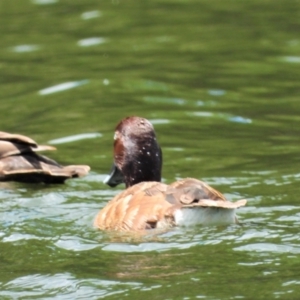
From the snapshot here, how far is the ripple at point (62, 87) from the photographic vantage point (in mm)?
14422

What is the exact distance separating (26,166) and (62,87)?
4.43m

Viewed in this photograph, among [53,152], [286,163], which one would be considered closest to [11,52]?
[53,152]

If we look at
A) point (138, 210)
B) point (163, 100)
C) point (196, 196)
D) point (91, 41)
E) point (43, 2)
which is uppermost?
point (43, 2)

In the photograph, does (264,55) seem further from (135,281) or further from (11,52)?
(135,281)

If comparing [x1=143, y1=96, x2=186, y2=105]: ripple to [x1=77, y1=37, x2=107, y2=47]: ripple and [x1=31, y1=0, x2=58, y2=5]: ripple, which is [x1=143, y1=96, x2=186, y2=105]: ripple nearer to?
[x1=77, y1=37, x2=107, y2=47]: ripple

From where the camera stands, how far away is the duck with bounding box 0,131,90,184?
33.4ft

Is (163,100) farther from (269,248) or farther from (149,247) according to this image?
(269,248)

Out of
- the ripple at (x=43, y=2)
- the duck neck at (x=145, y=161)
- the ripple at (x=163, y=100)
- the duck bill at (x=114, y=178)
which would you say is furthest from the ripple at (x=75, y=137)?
the ripple at (x=43, y=2)

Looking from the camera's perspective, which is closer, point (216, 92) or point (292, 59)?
point (216, 92)

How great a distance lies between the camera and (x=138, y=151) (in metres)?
8.98

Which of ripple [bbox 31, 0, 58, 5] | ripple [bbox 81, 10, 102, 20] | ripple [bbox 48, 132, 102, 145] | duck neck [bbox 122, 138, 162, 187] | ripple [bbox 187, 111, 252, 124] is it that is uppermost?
ripple [bbox 31, 0, 58, 5]

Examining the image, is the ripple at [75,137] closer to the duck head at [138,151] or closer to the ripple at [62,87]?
the ripple at [62,87]

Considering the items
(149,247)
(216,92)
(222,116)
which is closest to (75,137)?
(222,116)

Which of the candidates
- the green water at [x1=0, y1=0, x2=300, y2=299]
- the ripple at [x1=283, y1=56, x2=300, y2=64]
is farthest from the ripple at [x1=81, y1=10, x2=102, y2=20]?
the ripple at [x1=283, y1=56, x2=300, y2=64]
